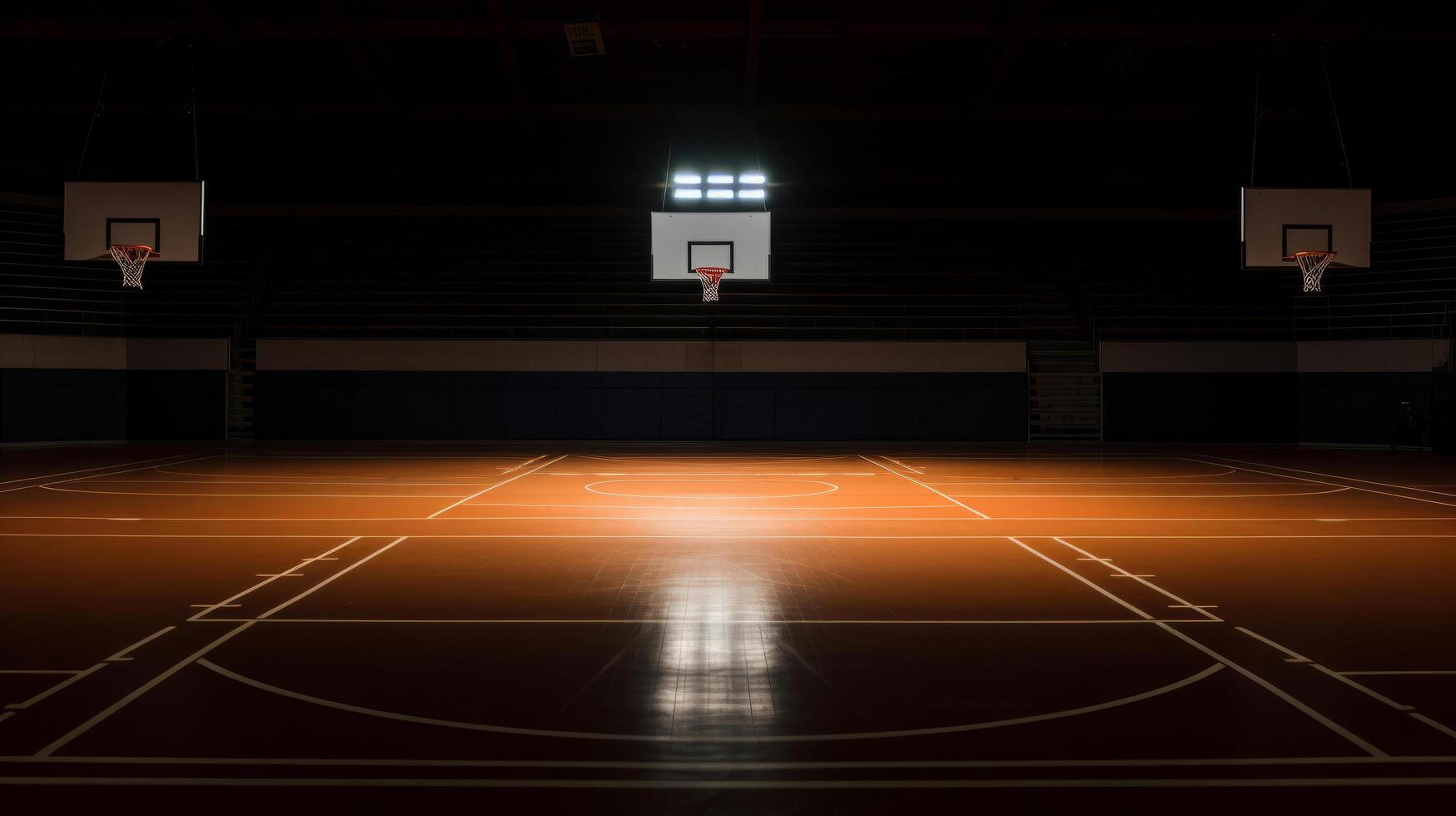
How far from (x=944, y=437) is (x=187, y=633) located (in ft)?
60.9

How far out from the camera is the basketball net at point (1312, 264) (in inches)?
608

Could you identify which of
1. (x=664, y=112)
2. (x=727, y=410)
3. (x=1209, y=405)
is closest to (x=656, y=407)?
(x=727, y=410)

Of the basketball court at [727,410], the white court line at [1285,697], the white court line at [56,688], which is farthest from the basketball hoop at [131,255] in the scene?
the white court line at [1285,697]

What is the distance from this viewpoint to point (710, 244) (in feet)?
62.0

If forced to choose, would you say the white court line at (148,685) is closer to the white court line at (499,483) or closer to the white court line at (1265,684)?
the white court line at (499,483)

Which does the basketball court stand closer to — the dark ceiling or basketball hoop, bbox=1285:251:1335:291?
the dark ceiling

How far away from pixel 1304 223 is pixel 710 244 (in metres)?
9.93

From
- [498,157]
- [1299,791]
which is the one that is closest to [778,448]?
[498,157]

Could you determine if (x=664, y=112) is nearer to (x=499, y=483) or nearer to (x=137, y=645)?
(x=499, y=483)

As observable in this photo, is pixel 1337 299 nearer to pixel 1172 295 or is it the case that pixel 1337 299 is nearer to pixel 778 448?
pixel 1172 295

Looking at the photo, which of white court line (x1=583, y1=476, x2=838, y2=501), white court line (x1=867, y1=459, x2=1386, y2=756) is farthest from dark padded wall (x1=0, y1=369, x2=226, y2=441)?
white court line (x1=867, y1=459, x2=1386, y2=756)

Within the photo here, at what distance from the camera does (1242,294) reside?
2253cm

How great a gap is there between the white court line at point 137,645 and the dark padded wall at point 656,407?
16.9m

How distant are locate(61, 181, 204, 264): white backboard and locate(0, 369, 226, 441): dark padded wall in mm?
6185
